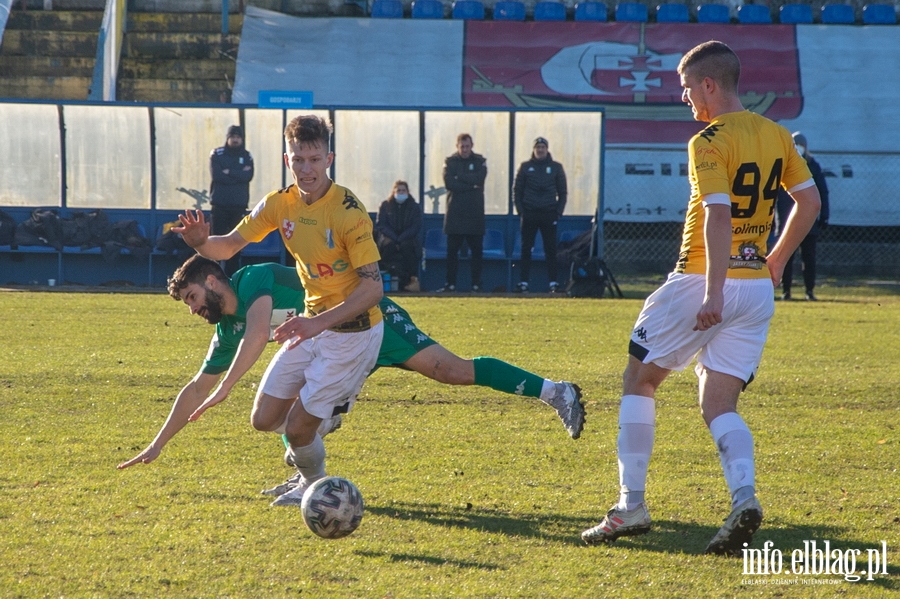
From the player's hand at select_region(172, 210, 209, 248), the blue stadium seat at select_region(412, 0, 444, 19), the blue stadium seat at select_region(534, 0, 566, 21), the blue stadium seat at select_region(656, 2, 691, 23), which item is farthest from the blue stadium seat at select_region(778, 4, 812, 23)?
the player's hand at select_region(172, 210, 209, 248)

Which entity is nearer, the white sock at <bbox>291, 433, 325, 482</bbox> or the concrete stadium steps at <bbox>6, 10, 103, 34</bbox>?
the white sock at <bbox>291, 433, 325, 482</bbox>

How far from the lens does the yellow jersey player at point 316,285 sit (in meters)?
→ 4.37

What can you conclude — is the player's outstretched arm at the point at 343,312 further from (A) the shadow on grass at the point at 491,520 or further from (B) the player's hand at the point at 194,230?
(A) the shadow on grass at the point at 491,520

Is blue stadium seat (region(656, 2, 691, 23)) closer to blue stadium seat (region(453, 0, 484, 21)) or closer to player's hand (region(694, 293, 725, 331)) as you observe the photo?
blue stadium seat (region(453, 0, 484, 21))

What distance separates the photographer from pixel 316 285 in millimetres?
4562

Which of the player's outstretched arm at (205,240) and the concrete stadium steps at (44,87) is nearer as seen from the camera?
the player's outstretched arm at (205,240)

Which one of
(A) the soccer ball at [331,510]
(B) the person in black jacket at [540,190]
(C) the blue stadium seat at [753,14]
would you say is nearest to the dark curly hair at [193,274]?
(A) the soccer ball at [331,510]

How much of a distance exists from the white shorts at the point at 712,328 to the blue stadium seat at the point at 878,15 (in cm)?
2397

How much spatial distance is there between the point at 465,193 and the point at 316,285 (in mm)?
11590

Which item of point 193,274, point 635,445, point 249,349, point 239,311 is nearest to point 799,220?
point 635,445

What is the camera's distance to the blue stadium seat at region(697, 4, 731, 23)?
25.1m

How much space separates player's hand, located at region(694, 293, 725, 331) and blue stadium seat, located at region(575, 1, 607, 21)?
73.2 feet

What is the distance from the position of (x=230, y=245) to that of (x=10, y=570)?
1.61 metres

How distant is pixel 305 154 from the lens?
14.3 ft
